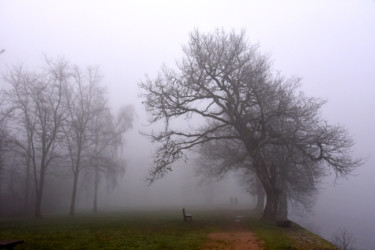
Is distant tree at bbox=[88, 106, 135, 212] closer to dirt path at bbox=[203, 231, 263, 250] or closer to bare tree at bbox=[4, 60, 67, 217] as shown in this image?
bare tree at bbox=[4, 60, 67, 217]

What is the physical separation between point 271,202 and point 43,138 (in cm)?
1901

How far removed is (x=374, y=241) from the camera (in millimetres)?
27891

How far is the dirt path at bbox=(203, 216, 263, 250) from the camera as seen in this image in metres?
11.5

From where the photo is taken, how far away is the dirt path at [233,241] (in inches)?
453

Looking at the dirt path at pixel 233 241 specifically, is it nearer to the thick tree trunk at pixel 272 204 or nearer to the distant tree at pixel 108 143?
the thick tree trunk at pixel 272 204

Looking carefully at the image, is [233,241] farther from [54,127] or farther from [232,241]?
[54,127]

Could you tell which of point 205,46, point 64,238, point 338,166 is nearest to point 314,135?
point 338,166

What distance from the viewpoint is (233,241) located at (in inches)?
504

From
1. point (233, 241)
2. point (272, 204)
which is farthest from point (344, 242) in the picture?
point (233, 241)

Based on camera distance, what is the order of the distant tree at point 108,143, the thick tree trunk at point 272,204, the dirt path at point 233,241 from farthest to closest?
the distant tree at point 108,143 → the thick tree trunk at point 272,204 → the dirt path at point 233,241

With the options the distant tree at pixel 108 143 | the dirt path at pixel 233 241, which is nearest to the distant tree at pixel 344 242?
the dirt path at pixel 233 241

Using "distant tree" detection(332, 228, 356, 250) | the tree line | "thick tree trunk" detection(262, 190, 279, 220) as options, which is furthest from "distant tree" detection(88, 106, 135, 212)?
"distant tree" detection(332, 228, 356, 250)

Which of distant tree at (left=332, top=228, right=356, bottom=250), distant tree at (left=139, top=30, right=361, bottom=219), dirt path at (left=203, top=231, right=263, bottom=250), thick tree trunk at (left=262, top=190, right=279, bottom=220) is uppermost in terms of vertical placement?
distant tree at (left=139, top=30, right=361, bottom=219)

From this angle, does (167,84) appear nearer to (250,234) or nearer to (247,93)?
(247,93)
